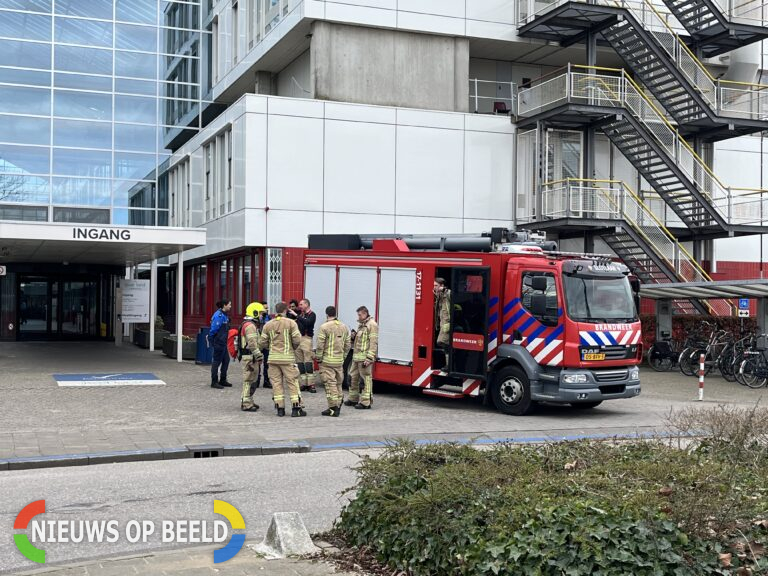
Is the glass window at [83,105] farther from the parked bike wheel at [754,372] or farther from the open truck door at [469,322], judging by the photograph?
the parked bike wheel at [754,372]

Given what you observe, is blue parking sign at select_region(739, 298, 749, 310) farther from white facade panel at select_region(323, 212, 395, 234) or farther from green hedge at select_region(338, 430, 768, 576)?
green hedge at select_region(338, 430, 768, 576)

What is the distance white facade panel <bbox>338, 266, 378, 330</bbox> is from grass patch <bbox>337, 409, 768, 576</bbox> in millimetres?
10823

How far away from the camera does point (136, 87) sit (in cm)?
3791

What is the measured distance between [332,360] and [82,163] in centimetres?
2554

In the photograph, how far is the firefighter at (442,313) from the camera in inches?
643

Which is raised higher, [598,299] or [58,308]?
[598,299]

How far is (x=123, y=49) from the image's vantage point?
123ft

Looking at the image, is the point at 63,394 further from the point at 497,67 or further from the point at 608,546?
the point at 497,67

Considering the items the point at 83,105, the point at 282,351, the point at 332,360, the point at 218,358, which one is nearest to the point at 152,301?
the point at 218,358

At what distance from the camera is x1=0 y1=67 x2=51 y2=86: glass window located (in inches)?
1406

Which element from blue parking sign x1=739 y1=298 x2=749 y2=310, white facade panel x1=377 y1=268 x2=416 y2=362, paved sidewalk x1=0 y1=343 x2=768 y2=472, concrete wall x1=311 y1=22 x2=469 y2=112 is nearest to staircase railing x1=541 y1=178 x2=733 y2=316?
blue parking sign x1=739 y1=298 x2=749 y2=310

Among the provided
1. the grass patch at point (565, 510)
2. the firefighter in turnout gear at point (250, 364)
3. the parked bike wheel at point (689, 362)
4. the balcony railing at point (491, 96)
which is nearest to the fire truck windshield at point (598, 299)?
the firefighter in turnout gear at point (250, 364)

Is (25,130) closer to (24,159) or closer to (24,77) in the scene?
(24,159)

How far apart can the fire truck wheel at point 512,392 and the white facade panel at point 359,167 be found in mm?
12490
